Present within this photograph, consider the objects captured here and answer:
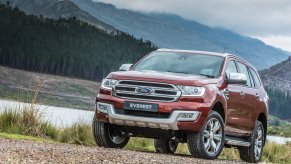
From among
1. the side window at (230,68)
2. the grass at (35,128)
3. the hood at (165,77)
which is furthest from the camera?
the grass at (35,128)

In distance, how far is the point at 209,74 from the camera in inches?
454

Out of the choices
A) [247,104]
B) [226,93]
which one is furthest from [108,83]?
[247,104]

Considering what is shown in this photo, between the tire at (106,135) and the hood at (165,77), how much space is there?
37.9 inches

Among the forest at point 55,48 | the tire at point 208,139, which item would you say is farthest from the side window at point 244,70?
the forest at point 55,48

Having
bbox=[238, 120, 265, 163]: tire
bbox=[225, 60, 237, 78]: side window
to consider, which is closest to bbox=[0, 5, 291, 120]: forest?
bbox=[238, 120, 265, 163]: tire

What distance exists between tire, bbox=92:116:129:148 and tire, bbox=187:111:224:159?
5.06ft

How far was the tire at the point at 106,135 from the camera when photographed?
11352 millimetres

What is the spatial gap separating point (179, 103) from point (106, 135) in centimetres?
175

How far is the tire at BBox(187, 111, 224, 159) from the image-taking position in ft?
35.0

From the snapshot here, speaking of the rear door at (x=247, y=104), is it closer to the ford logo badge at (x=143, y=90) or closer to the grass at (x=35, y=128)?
the ford logo badge at (x=143, y=90)

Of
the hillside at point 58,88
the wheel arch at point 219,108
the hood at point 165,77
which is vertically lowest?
the hillside at point 58,88

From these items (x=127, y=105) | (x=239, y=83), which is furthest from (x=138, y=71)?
(x=239, y=83)

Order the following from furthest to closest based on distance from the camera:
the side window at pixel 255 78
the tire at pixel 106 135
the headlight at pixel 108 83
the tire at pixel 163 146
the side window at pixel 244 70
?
the tire at pixel 163 146 < the side window at pixel 255 78 < the side window at pixel 244 70 < the tire at pixel 106 135 < the headlight at pixel 108 83

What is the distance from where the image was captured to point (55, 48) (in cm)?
17212
